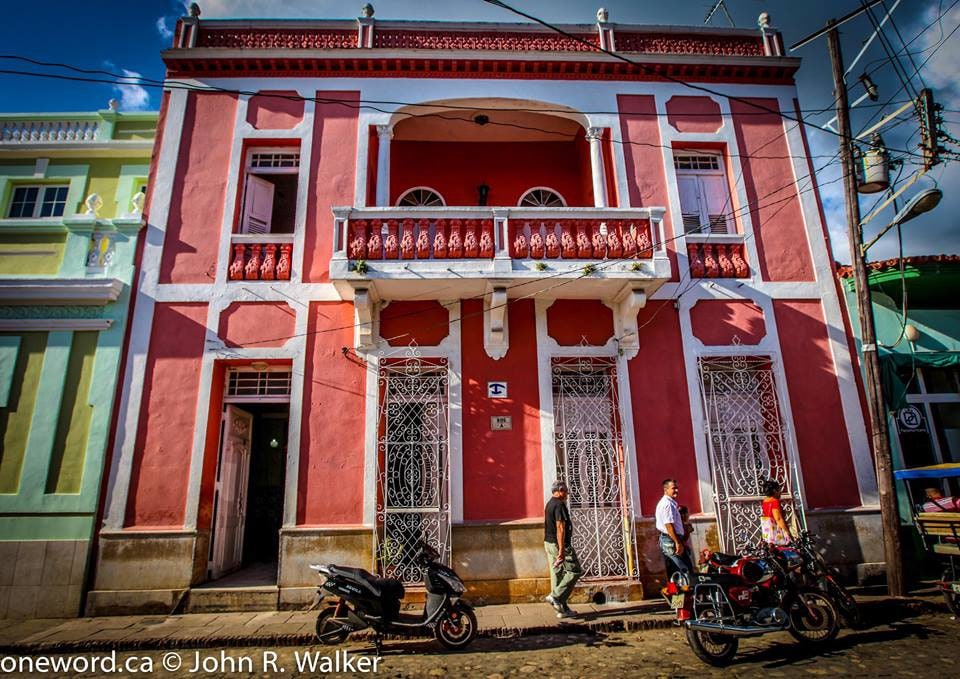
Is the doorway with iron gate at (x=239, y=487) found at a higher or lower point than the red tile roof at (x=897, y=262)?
lower

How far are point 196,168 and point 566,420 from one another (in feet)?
24.8

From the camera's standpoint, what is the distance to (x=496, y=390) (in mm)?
8086

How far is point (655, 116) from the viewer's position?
959 cm

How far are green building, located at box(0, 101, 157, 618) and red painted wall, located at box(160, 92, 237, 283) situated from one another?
0.62 metres

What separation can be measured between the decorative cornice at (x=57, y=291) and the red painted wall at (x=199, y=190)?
0.79 metres

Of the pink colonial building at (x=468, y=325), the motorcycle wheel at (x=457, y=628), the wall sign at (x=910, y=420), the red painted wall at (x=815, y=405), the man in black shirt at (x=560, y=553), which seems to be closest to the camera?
the motorcycle wheel at (x=457, y=628)

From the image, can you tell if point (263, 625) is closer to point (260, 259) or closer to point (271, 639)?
point (271, 639)

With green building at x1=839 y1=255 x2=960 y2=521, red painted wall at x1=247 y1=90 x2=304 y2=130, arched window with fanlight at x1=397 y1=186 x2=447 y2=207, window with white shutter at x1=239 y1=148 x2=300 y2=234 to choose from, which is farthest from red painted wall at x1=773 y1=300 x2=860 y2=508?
red painted wall at x1=247 y1=90 x2=304 y2=130

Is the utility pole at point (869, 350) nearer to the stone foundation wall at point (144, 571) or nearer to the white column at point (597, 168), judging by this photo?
the white column at point (597, 168)

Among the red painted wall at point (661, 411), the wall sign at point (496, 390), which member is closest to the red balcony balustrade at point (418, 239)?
the wall sign at point (496, 390)

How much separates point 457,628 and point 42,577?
5883 millimetres

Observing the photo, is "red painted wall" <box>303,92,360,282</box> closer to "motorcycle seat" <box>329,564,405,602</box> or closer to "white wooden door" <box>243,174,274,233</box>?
"white wooden door" <box>243,174,274,233</box>

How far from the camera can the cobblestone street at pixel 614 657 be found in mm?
4875

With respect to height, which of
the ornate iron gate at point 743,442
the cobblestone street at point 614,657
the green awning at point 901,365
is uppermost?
the green awning at point 901,365
